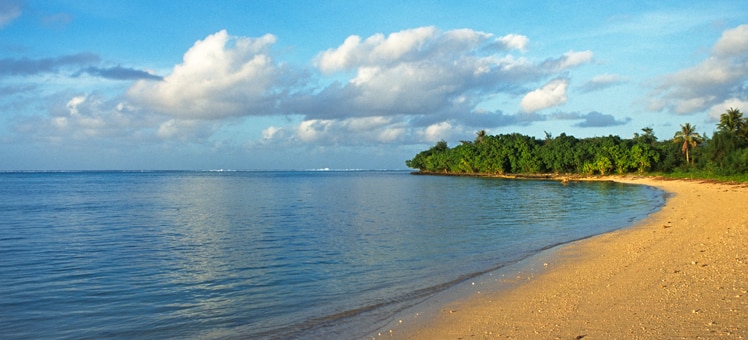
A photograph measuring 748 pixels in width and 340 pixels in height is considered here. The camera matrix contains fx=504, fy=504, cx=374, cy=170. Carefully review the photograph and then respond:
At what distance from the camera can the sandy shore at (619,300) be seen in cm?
912

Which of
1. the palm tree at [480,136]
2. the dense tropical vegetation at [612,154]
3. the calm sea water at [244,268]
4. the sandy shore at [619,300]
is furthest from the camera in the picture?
the palm tree at [480,136]

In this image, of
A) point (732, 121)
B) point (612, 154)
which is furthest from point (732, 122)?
point (612, 154)

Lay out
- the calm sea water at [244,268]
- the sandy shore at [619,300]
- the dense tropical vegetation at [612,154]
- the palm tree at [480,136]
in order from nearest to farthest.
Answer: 1. the sandy shore at [619,300]
2. the calm sea water at [244,268]
3. the dense tropical vegetation at [612,154]
4. the palm tree at [480,136]

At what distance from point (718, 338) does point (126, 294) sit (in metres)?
14.1

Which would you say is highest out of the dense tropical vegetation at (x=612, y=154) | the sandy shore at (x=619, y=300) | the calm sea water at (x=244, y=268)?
the dense tropical vegetation at (x=612, y=154)

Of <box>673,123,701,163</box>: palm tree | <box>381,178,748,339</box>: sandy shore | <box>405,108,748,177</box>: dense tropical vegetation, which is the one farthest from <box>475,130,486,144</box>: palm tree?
<box>381,178,748,339</box>: sandy shore

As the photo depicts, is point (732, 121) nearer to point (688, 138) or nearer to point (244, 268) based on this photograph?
point (688, 138)

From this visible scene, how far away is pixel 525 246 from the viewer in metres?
22.2

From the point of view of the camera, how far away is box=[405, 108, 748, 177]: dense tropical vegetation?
265ft

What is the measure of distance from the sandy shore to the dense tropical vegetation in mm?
63046

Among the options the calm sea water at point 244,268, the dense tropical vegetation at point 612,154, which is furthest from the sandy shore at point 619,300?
the dense tropical vegetation at point 612,154

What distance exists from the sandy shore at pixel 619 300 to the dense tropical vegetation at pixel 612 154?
207 ft

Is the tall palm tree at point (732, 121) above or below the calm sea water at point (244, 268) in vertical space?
above

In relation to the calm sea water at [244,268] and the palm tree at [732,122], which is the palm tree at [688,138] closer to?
the palm tree at [732,122]
